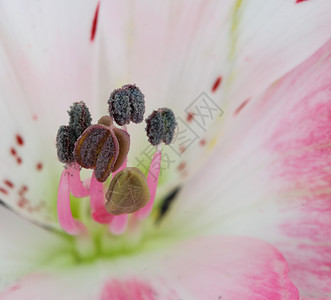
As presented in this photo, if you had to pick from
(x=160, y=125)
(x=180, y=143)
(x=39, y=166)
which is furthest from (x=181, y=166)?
(x=39, y=166)

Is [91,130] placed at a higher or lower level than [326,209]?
higher

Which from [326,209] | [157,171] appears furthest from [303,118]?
[157,171]

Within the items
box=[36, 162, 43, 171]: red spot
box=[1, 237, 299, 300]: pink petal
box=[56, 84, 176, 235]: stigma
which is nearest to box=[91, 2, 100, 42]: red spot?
box=[56, 84, 176, 235]: stigma

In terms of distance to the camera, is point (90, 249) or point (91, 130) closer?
point (91, 130)

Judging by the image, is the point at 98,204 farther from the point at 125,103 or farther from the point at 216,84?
the point at 216,84

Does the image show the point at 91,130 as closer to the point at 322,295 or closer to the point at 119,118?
the point at 119,118

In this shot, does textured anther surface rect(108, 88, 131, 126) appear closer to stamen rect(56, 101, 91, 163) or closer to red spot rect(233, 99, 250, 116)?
stamen rect(56, 101, 91, 163)

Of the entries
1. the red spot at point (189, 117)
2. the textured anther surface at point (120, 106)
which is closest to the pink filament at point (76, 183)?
the textured anther surface at point (120, 106)
